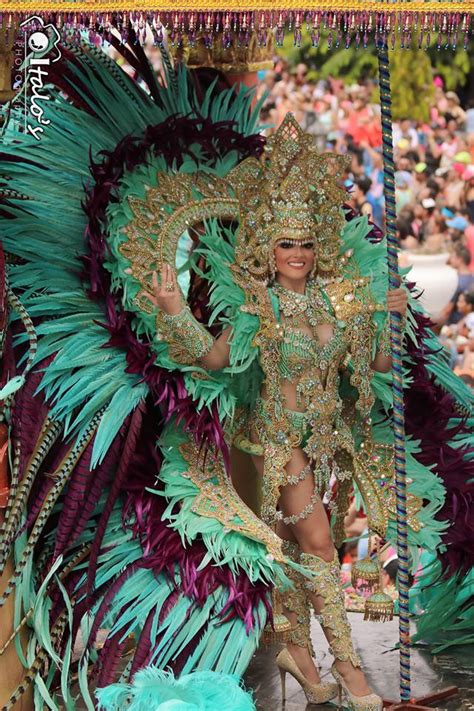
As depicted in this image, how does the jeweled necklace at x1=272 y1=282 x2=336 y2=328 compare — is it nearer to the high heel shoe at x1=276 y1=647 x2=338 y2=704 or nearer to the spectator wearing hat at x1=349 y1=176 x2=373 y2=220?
the high heel shoe at x1=276 y1=647 x2=338 y2=704

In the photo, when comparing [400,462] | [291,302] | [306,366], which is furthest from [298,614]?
[291,302]

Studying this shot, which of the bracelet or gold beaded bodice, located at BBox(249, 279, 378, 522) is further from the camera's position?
the bracelet

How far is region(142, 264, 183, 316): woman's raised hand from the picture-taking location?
5.05m

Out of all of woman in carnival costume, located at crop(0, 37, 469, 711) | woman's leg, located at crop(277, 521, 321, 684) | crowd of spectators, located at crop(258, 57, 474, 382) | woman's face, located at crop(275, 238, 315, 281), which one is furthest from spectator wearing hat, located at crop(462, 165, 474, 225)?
woman's face, located at crop(275, 238, 315, 281)

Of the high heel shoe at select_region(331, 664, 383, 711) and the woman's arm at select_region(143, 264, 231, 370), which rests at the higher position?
the woman's arm at select_region(143, 264, 231, 370)

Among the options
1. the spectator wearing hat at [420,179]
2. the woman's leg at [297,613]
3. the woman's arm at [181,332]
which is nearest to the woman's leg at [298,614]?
the woman's leg at [297,613]

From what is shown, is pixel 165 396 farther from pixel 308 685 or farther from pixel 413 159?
pixel 413 159

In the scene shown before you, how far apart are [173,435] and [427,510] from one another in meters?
1.03

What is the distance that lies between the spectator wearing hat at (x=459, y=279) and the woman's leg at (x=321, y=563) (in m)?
6.08

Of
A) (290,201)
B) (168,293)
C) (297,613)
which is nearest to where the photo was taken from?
(168,293)

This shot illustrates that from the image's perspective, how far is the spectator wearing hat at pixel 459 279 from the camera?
1131cm

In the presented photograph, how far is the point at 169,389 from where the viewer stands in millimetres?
5188

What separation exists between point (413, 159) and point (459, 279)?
5.69ft

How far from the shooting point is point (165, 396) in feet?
17.0
